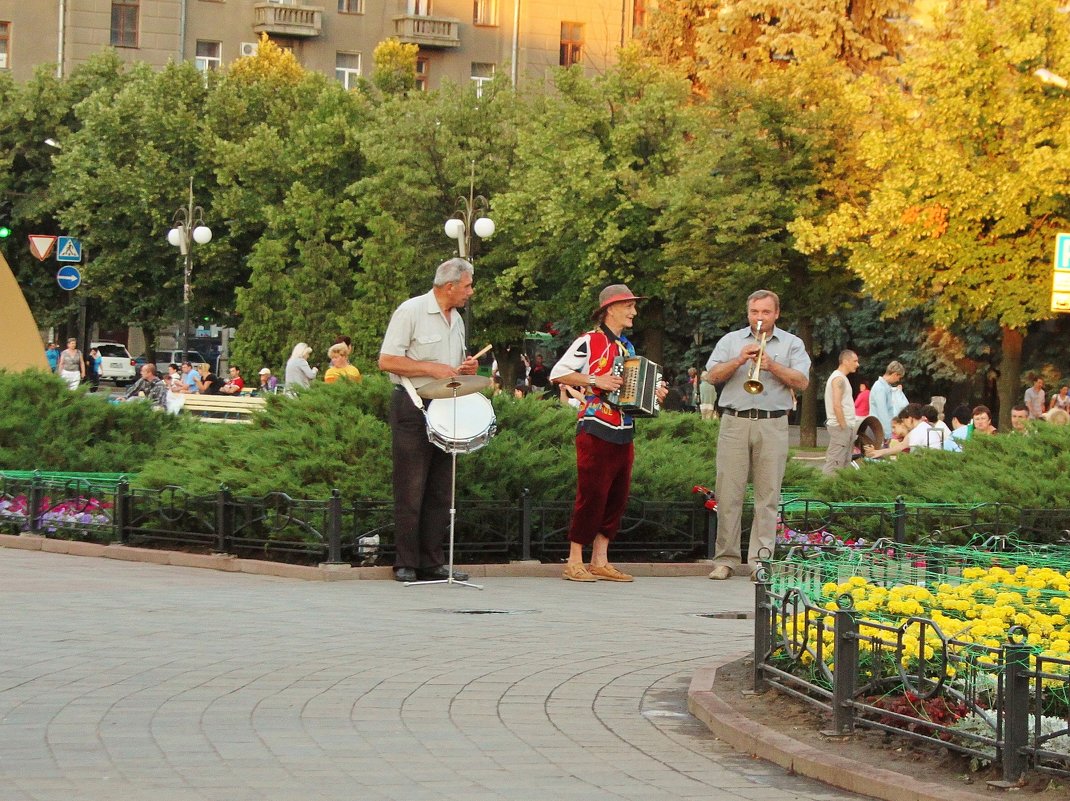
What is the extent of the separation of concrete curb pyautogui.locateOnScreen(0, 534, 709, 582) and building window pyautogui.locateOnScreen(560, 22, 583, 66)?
6412 cm

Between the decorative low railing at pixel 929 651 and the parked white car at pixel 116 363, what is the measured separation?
6068 centimetres

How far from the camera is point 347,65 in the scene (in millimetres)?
75000

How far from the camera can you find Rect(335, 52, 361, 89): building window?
7469 cm

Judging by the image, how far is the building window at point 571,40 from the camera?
76938mm

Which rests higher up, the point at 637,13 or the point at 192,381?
the point at 637,13

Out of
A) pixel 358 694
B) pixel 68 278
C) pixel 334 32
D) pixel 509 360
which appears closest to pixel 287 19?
pixel 334 32

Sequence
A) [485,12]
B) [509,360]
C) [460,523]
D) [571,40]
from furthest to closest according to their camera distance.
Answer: [571,40] < [485,12] < [509,360] < [460,523]

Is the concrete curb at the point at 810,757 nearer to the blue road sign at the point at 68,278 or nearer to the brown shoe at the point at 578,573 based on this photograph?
the brown shoe at the point at 578,573

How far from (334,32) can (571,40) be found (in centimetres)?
992

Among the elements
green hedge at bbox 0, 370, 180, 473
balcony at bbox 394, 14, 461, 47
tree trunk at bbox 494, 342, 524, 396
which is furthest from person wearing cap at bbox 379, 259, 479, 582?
balcony at bbox 394, 14, 461, 47

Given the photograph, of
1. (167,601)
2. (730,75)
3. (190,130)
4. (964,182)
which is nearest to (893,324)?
(730,75)

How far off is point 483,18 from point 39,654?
69.6 metres

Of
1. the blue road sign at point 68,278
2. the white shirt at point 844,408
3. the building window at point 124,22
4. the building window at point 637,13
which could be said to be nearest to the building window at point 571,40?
the building window at point 637,13

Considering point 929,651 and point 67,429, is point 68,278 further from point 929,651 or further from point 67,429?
point 929,651
